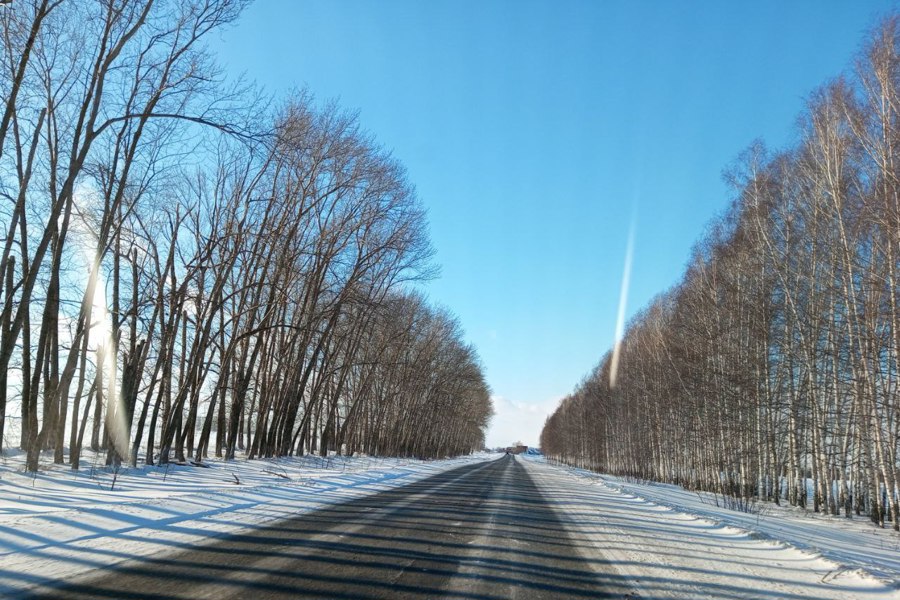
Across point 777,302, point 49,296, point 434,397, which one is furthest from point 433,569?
point 434,397

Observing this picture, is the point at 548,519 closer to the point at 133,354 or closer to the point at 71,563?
the point at 71,563

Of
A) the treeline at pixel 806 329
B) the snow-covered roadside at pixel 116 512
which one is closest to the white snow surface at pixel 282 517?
the snow-covered roadside at pixel 116 512

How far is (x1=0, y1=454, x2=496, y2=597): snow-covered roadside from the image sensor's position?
5.12 meters

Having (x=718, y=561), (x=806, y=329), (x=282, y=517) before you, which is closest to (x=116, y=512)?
(x=282, y=517)

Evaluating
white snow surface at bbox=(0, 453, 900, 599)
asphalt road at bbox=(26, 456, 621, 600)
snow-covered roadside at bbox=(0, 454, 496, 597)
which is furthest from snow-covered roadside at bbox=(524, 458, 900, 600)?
snow-covered roadside at bbox=(0, 454, 496, 597)

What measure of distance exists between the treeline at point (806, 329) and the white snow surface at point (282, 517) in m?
4.58

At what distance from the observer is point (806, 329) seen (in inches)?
790

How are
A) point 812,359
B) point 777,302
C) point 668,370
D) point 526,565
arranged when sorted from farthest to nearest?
1. point 668,370
2. point 777,302
3. point 812,359
4. point 526,565

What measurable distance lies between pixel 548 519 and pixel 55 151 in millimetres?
14736

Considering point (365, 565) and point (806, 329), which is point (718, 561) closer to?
point (365, 565)

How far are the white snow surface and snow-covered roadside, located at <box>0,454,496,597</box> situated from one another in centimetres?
2

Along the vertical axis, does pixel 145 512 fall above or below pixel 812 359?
below

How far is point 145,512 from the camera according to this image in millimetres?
8070

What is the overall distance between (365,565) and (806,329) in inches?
784
